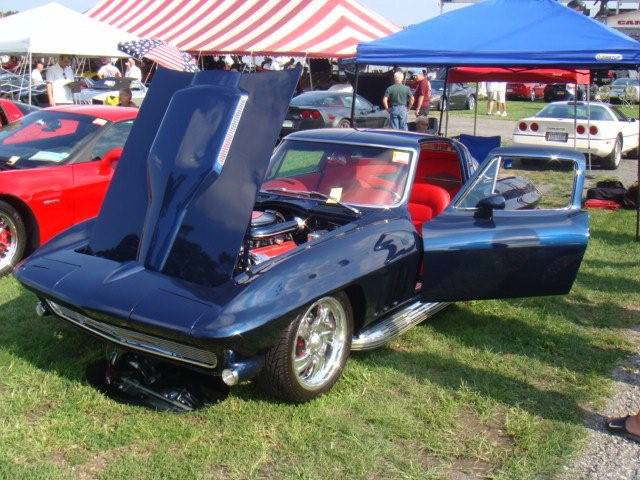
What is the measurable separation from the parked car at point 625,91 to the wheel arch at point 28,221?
22.3m

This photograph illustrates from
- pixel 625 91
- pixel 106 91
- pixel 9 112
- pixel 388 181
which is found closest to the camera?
pixel 388 181

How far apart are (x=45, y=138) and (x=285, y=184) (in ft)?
9.25

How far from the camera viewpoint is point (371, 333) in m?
4.16

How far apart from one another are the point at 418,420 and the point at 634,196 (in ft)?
23.3

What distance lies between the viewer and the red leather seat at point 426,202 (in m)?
5.50

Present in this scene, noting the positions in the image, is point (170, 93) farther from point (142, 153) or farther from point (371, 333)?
point (371, 333)

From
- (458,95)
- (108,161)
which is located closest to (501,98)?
(458,95)

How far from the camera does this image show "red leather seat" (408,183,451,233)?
Answer: 5496 mm

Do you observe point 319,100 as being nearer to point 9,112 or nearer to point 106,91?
point 106,91

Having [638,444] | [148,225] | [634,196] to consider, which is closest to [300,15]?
[634,196]

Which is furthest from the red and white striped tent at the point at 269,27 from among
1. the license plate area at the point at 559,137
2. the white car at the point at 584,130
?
the license plate area at the point at 559,137

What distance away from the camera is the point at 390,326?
4.29 meters

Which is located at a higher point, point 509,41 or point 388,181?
point 509,41

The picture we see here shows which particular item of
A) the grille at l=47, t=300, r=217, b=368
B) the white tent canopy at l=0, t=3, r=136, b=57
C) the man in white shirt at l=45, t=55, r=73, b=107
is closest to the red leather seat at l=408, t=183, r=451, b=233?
the grille at l=47, t=300, r=217, b=368
